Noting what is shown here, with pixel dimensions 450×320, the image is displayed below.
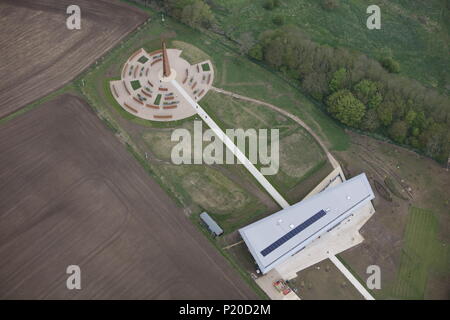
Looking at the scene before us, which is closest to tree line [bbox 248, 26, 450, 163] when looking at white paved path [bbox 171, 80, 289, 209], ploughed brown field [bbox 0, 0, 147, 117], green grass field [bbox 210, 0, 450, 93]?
green grass field [bbox 210, 0, 450, 93]

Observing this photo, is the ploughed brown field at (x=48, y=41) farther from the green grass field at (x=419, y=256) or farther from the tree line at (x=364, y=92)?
the green grass field at (x=419, y=256)

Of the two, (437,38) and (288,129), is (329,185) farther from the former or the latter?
(437,38)

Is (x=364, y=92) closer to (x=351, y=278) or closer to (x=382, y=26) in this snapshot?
(x=382, y=26)

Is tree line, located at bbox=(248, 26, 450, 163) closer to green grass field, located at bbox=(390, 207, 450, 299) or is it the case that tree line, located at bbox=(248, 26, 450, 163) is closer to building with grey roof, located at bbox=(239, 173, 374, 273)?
green grass field, located at bbox=(390, 207, 450, 299)

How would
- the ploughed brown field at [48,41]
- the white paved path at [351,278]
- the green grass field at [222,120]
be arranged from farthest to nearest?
the ploughed brown field at [48,41], the green grass field at [222,120], the white paved path at [351,278]

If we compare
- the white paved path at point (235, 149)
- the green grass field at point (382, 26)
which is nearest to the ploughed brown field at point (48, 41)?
the white paved path at point (235, 149)

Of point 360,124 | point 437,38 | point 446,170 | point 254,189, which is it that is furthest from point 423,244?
point 437,38

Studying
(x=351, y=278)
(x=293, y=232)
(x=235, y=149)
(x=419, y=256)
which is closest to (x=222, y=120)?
(x=235, y=149)
